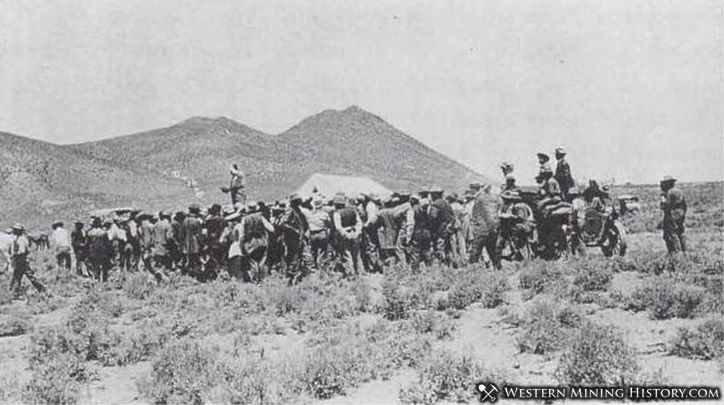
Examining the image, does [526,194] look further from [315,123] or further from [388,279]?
[315,123]

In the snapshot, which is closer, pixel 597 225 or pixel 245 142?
pixel 597 225

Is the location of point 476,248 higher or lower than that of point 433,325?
higher

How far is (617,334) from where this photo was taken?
7039 mm

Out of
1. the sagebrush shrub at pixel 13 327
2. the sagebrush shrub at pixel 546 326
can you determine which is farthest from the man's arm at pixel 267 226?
the sagebrush shrub at pixel 546 326

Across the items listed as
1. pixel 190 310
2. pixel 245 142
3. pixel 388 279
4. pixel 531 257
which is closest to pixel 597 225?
pixel 531 257

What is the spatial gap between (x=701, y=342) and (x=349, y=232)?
7838 millimetres

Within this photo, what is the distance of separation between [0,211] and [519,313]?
5935 cm

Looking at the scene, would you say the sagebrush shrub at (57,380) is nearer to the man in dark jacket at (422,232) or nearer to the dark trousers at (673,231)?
the man in dark jacket at (422,232)

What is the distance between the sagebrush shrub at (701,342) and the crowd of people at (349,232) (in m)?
5.15

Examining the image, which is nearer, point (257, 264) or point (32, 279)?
point (257, 264)

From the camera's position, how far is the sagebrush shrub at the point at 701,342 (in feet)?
20.9

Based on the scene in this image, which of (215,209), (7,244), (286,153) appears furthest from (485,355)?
(286,153)

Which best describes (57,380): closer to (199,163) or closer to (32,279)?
(32,279)

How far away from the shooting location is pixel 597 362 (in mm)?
6078
